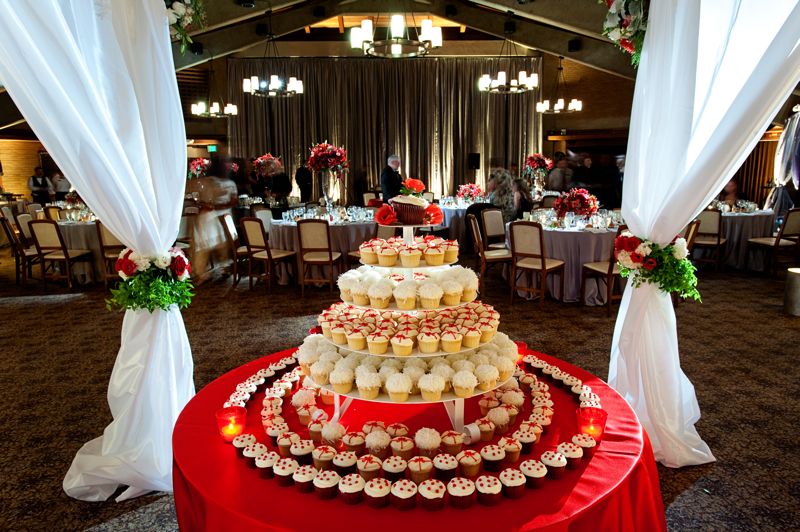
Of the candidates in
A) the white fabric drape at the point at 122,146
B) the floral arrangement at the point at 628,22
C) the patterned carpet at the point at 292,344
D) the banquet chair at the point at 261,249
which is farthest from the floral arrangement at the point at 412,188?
the banquet chair at the point at 261,249

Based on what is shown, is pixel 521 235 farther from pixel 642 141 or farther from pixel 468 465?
pixel 468 465

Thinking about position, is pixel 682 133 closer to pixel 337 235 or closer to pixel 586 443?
pixel 586 443

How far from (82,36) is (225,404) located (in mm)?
1752

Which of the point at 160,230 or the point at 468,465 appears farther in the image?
the point at 160,230

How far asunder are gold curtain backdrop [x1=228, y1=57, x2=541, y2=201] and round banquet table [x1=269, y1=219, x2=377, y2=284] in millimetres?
6979

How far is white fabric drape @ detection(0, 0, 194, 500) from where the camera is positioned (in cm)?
227

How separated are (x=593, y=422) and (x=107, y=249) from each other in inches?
276

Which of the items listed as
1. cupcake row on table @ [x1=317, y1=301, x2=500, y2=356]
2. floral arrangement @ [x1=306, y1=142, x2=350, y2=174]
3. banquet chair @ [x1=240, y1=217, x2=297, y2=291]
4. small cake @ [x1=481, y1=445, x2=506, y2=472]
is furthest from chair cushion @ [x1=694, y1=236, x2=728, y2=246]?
small cake @ [x1=481, y1=445, x2=506, y2=472]

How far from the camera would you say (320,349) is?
2.39m

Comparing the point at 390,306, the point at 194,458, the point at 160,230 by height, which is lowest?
the point at 194,458

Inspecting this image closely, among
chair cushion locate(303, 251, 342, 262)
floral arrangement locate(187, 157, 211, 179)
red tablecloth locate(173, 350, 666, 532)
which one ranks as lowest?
red tablecloth locate(173, 350, 666, 532)

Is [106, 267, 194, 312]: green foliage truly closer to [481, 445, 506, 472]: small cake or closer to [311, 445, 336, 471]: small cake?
[311, 445, 336, 471]: small cake

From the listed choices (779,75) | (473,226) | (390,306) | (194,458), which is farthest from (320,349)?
(473,226)

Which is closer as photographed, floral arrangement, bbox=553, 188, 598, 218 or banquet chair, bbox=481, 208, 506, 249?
floral arrangement, bbox=553, 188, 598, 218
